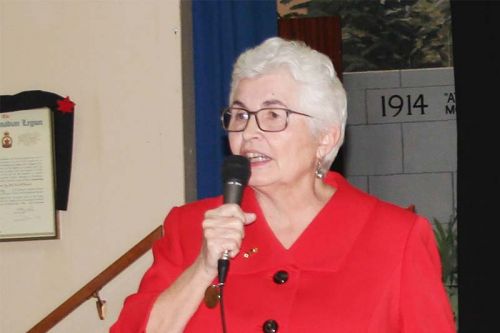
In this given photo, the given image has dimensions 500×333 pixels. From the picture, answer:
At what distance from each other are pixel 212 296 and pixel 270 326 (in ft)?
0.47

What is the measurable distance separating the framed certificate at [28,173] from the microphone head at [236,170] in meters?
2.21

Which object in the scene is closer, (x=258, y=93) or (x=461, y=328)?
(x=258, y=93)

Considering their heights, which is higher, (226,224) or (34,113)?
(34,113)

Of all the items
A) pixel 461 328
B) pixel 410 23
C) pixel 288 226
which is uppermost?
pixel 410 23

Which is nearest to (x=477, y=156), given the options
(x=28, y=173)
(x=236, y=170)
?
(x=28, y=173)

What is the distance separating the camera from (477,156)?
3730 millimetres

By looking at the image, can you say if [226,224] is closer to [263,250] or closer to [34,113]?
[263,250]

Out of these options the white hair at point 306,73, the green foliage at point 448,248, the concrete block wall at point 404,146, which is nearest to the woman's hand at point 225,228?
the white hair at point 306,73

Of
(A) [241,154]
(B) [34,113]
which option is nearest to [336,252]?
(A) [241,154]

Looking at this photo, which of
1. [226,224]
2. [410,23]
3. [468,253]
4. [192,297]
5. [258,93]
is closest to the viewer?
[226,224]

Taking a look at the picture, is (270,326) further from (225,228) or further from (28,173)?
(28,173)

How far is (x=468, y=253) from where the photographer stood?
3.75m

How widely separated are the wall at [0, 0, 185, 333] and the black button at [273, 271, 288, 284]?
6.45 feet

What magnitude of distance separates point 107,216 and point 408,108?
9.17 feet
